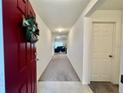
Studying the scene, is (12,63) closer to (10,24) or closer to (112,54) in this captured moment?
(10,24)

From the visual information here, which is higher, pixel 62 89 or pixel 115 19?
pixel 115 19

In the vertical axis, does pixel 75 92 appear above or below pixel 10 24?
below

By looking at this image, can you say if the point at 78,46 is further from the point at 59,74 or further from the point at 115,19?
the point at 115,19

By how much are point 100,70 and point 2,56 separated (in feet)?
12.5

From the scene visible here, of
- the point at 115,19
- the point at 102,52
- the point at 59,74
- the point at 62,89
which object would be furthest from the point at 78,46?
the point at 62,89

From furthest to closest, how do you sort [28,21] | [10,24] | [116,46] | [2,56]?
[116,46] < [28,21] < [10,24] < [2,56]

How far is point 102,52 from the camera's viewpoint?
4.38 metres

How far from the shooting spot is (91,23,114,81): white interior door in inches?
169

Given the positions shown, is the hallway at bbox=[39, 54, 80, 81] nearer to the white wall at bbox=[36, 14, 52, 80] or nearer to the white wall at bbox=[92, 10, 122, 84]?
the white wall at bbox=[36, 14, 52, 80]

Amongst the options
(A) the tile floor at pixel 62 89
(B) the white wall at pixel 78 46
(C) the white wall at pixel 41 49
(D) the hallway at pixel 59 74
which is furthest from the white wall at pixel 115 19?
(C) the white wall at pixel 41 49

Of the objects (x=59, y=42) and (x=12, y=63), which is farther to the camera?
(x=59, y=42)

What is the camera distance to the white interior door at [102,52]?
14.1ft

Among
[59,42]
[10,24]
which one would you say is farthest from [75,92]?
[59,42]

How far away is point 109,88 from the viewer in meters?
3.66
